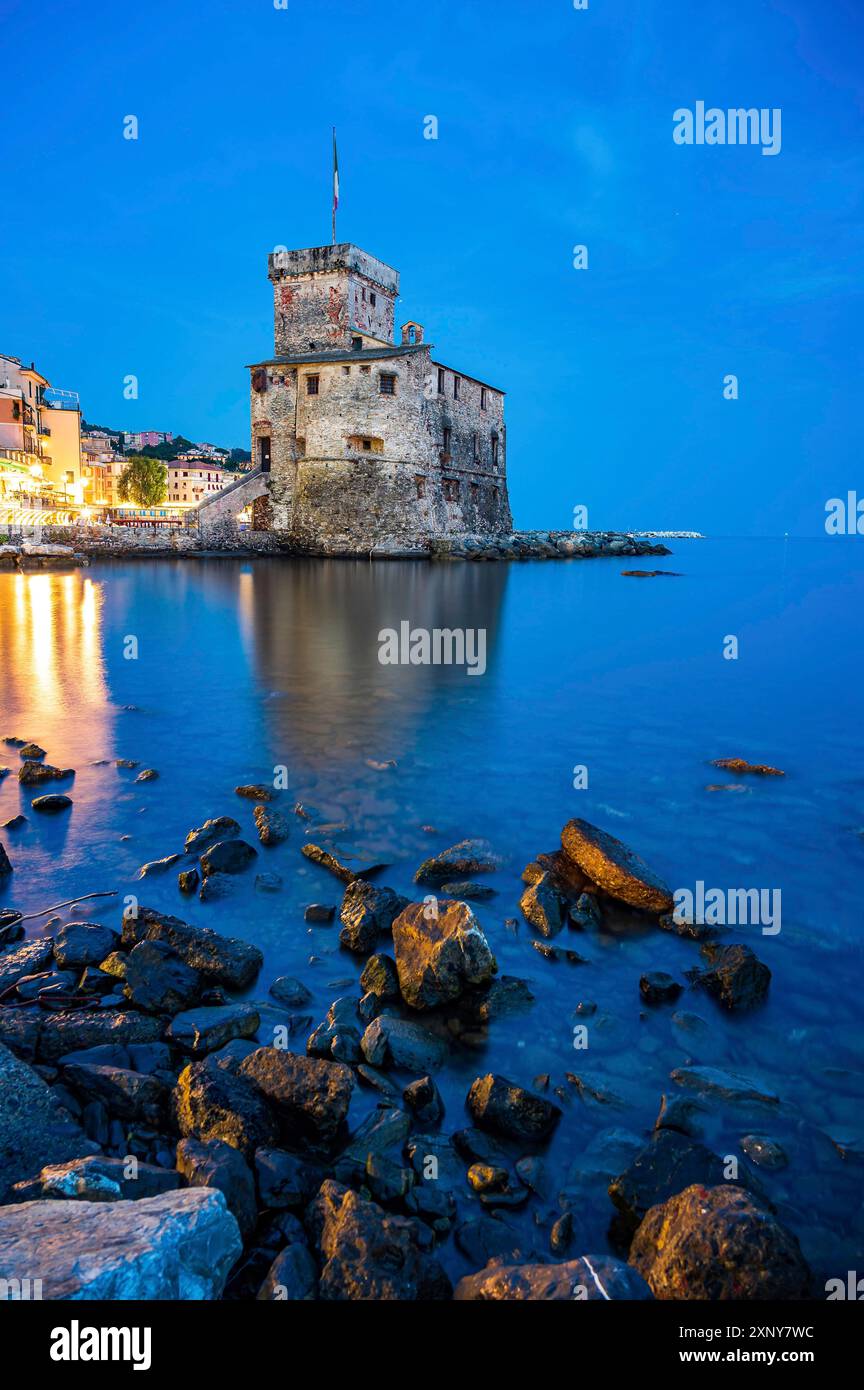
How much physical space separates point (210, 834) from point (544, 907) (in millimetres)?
3437

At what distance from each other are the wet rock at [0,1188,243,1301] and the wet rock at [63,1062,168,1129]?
0.96 meters

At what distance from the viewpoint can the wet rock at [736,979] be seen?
5.18 metres

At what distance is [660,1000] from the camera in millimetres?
5191

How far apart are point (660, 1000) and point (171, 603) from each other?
2785 centimetres

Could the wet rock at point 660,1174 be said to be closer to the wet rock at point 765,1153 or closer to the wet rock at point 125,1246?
the wet rock at point 765,1153

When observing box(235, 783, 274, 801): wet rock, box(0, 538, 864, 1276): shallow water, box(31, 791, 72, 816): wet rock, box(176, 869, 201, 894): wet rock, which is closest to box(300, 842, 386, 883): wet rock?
box(0, 538, 864, 1276): shallow water

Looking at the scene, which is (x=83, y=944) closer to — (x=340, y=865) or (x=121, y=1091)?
(x=121, y=1091)

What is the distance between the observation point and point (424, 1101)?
4.17 m

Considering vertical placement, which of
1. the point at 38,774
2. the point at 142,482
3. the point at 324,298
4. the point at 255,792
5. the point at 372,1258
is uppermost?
the point at 324,298

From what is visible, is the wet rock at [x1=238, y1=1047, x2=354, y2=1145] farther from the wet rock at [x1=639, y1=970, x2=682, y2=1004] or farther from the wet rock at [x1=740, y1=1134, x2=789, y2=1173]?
the wet rock at [x1=639, y1=970, x2=682, y2=1004]

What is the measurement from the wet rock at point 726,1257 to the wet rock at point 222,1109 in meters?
1.85

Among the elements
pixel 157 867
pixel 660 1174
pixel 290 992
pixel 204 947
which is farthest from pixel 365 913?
pixel 660 1174

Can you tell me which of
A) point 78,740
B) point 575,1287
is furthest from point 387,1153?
point 78,740

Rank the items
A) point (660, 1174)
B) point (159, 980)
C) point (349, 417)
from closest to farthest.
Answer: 1. point (660, 1174)
2. point (159, 980)
3. point (349, 417)
